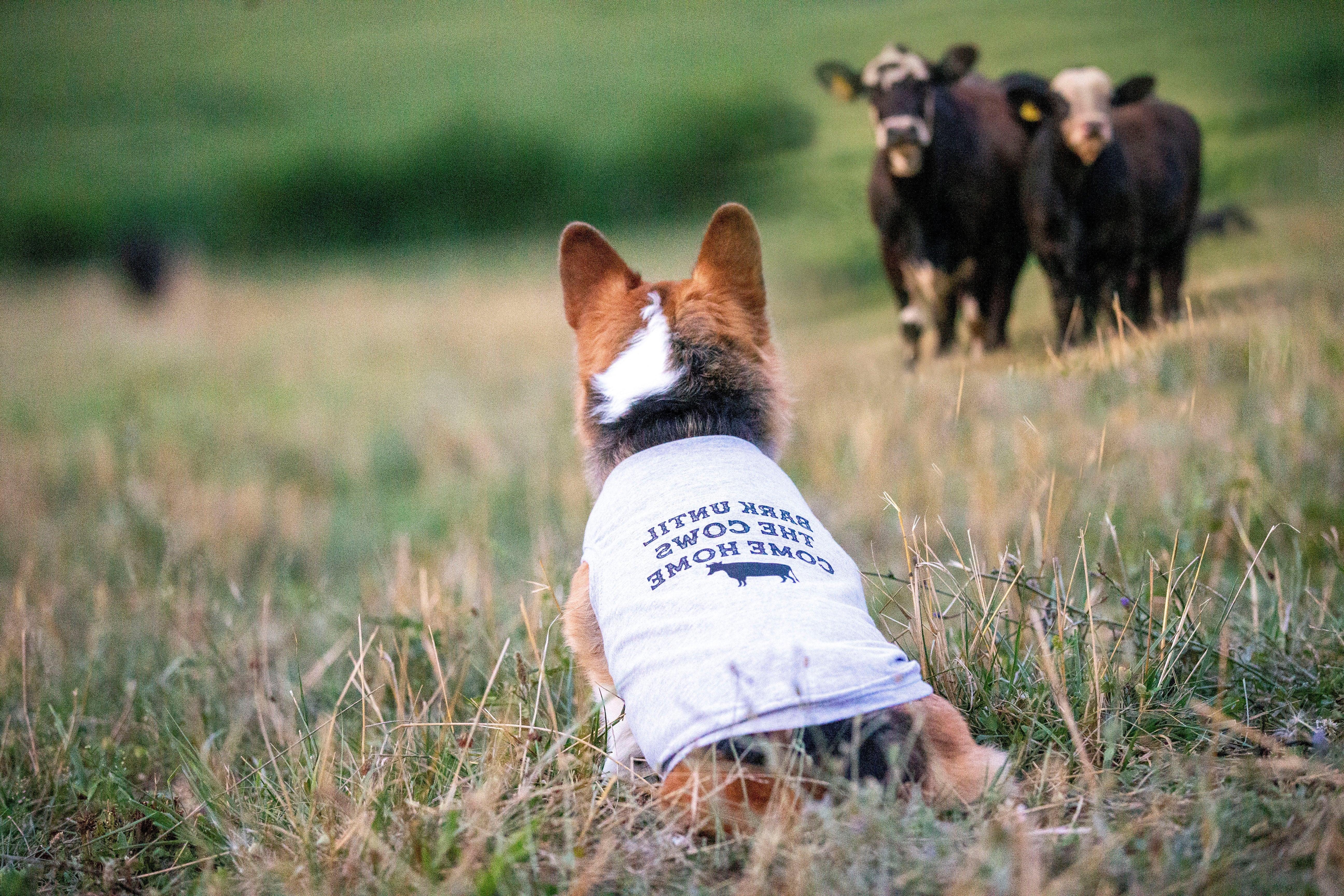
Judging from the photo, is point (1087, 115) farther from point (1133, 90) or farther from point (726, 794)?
point (726, 794)

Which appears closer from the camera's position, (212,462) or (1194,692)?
(1194,692)

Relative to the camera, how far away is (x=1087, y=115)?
14.8ft

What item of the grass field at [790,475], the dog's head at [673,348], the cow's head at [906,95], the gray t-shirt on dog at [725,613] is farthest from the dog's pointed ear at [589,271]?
the cow's head at [906,95]

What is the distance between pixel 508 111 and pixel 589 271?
837cm

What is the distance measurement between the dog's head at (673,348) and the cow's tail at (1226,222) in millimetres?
3114

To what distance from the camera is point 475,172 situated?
38.0 ft

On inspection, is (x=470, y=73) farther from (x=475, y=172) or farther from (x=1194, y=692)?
(x=1194, y=692)

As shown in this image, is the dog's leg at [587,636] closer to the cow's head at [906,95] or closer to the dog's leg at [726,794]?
the dog's leg at [726,794]

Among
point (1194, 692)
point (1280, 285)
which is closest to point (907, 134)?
point (1280, 285)

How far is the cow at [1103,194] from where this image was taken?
14.7 ft

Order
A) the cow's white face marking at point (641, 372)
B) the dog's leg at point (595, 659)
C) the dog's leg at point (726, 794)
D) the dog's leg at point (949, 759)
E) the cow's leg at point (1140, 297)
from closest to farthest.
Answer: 1. the dog's leg at point (726, 794)
2. the dog's leg at point (949, 759)
3. the dog's leg at point (595, 659)
4. the cow's white face marking at point (641, 372)
5. the cow's leg at point (1140, 297)

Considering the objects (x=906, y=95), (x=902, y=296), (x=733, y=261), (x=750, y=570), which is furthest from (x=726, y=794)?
(x=906, y=95)

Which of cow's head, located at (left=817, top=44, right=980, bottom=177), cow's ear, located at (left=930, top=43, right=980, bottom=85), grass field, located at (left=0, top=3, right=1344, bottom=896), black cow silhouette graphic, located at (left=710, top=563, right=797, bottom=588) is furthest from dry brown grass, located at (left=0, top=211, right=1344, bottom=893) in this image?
cow's ear, located at (left=930, top=43, right=980, bottom=85)

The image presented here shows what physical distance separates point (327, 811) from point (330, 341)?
28.5 feet
